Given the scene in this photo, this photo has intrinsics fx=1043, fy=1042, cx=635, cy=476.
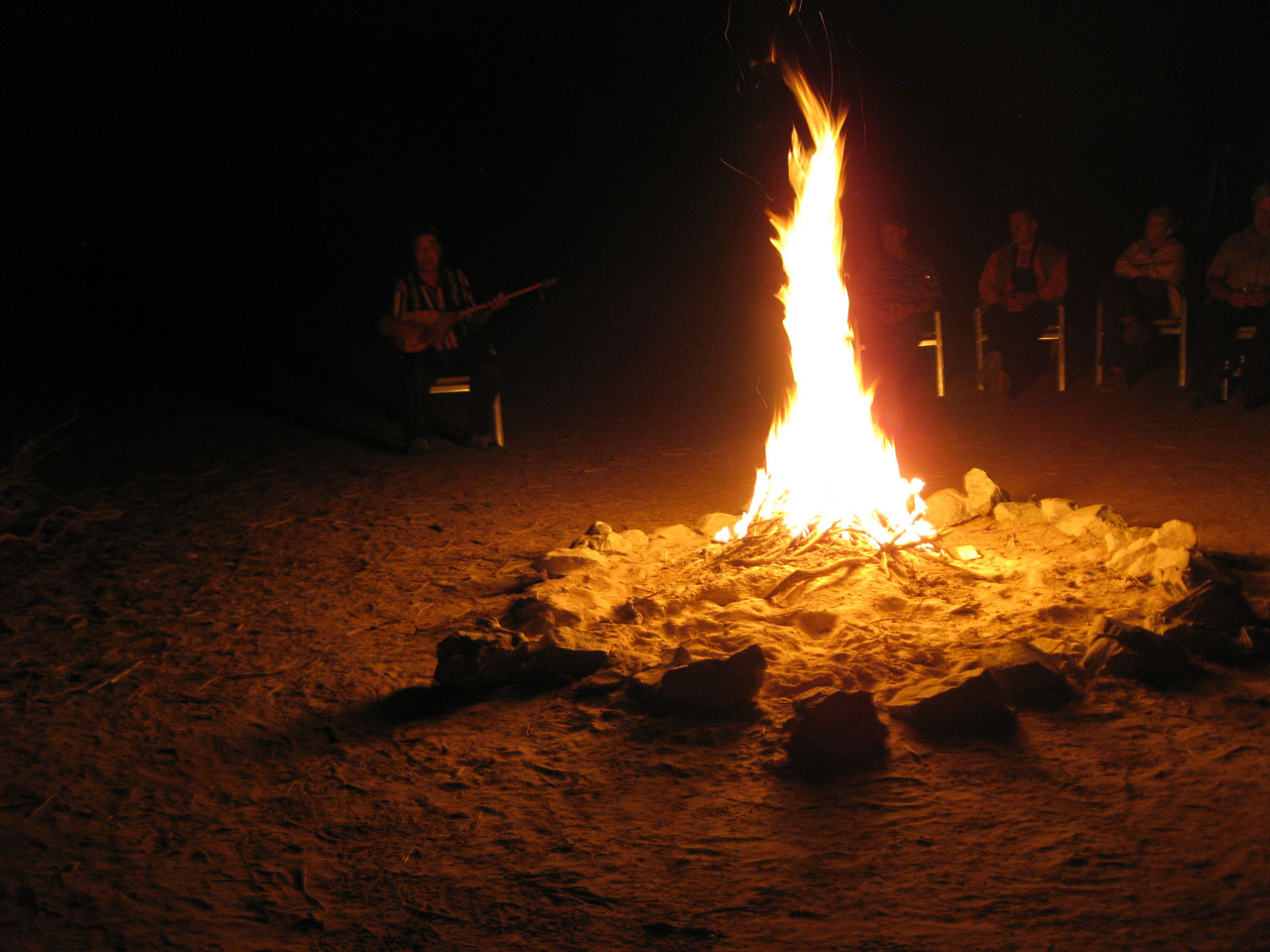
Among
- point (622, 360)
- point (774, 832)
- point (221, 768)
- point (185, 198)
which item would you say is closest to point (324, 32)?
point (185, 198)

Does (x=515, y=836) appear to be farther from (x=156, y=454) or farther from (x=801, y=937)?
(x=156, y=454)

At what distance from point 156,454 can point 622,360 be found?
518 centimetres

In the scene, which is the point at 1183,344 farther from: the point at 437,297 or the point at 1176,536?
the point at 437,297

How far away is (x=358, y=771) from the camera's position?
2.95 metres

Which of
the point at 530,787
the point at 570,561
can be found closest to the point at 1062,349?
the point at 570,561

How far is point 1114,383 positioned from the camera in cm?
832

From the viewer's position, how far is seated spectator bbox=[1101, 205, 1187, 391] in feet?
26.0

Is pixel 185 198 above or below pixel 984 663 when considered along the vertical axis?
above

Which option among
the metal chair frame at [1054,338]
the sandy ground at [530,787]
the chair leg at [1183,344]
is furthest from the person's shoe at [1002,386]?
the sandy ground at [530,787]

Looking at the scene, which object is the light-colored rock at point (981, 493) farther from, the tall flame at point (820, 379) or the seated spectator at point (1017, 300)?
the seated spectator at point (1017, 300)

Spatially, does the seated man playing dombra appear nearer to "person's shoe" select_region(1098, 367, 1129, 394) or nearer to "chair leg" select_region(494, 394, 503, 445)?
"chair leg" select_region(494, 394, 503, 445)

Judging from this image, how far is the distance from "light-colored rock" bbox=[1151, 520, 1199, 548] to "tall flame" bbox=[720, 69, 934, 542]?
0.98 metres

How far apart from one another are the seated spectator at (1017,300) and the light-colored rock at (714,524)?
4.38 metres

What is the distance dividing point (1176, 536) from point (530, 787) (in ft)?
9.39
